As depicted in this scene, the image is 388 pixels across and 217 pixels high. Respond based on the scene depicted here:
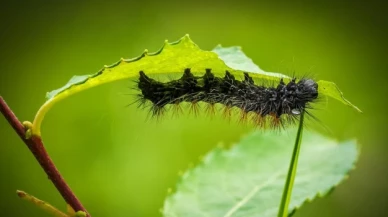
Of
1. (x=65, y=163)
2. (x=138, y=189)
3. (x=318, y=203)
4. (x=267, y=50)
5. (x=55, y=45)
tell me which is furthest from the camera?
(x=55, y=45)

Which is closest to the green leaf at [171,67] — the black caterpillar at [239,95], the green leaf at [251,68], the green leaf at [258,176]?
the green leaf at [251,68]

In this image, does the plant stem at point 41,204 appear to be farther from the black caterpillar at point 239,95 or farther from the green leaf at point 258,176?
the black caterpillar at point 239,95

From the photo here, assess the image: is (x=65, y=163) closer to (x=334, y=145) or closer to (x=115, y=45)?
(x=115, y=45)

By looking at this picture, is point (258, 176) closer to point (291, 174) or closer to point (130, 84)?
point (291, 174)

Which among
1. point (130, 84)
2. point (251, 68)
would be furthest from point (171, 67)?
point (130, 84)

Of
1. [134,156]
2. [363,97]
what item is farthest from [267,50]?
[134,156]

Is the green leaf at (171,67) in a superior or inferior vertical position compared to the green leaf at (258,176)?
superior
